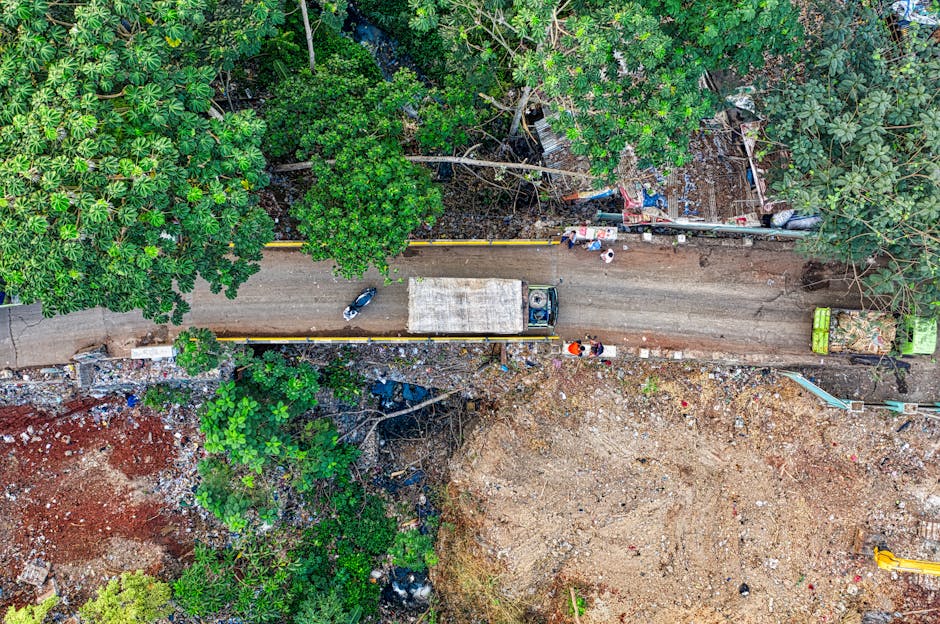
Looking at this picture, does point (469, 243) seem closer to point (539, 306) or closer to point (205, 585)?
point (539, 306)

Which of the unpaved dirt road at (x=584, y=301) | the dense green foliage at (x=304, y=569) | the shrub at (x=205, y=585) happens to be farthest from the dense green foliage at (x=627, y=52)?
the shrub at (x=205, y=585)


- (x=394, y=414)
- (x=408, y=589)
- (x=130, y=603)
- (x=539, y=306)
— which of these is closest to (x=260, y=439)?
(x=394, y=414)

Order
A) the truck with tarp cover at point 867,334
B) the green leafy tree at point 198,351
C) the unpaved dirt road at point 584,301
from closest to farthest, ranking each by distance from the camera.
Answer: the green leafy tree at point 198,351
the truck with tarp cover at point 867,334
the unpaved dirt road at point 584,301

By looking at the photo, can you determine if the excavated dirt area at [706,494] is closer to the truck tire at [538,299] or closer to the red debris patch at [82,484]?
the truck tire at [538,299]

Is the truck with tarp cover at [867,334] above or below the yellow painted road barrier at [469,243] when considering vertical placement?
below

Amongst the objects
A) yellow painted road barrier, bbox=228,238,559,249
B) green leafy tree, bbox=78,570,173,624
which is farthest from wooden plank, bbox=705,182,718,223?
green leafy tree, bbox=78,570,173,624

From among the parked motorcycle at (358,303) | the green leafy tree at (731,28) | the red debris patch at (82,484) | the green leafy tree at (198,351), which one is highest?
the green leafy tree at (731,28)

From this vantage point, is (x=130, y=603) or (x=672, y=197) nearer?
(x=130, y=603)
